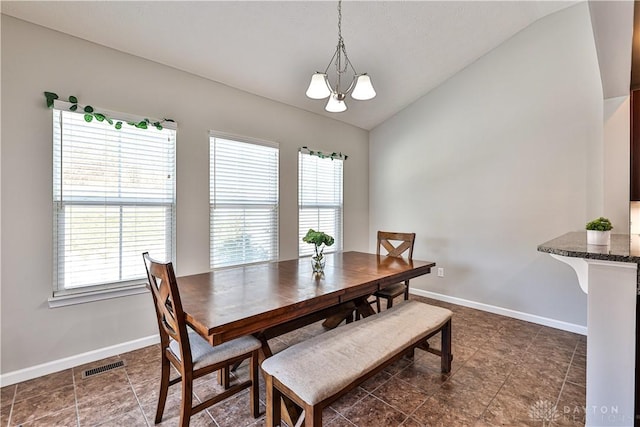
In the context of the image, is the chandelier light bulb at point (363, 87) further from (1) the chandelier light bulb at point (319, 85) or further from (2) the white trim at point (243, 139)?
(2) the white trim at point (243, 139)

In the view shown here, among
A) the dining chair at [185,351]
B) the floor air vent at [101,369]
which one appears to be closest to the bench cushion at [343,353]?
the dining chair at [185,351]

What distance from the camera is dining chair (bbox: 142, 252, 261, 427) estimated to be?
142cm

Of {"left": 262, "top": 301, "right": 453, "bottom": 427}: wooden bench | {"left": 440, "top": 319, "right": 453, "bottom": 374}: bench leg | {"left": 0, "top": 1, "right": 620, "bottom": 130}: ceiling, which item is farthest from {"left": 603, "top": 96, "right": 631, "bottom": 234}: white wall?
{"left": 262, "top": 301, "right": 453, "bottom": 427}: wooden bench

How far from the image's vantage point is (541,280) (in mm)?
3139

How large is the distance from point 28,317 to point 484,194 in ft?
14.9

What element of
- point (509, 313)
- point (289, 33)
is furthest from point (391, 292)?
point (289, 33)

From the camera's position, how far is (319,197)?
4160 mm

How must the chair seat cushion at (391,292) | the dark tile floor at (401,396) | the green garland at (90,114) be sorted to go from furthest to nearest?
the chair seat cushion at (391,292)
the green garland at (90,114)
the dark tile floor at (401,396)

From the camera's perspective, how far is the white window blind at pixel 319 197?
3.92 meters

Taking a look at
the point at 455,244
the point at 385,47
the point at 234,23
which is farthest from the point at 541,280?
the point at 234,23

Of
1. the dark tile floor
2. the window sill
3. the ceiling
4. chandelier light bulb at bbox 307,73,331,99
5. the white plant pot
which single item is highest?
the ceiling

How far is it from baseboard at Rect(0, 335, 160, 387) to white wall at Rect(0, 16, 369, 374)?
40mm

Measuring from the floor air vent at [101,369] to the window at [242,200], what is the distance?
1.10m

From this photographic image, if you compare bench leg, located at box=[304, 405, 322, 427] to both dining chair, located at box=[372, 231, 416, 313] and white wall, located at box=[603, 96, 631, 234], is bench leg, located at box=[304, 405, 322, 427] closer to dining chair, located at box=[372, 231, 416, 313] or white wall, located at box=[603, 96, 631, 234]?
dining chair, located at box=[372, 231, 416, 313]
